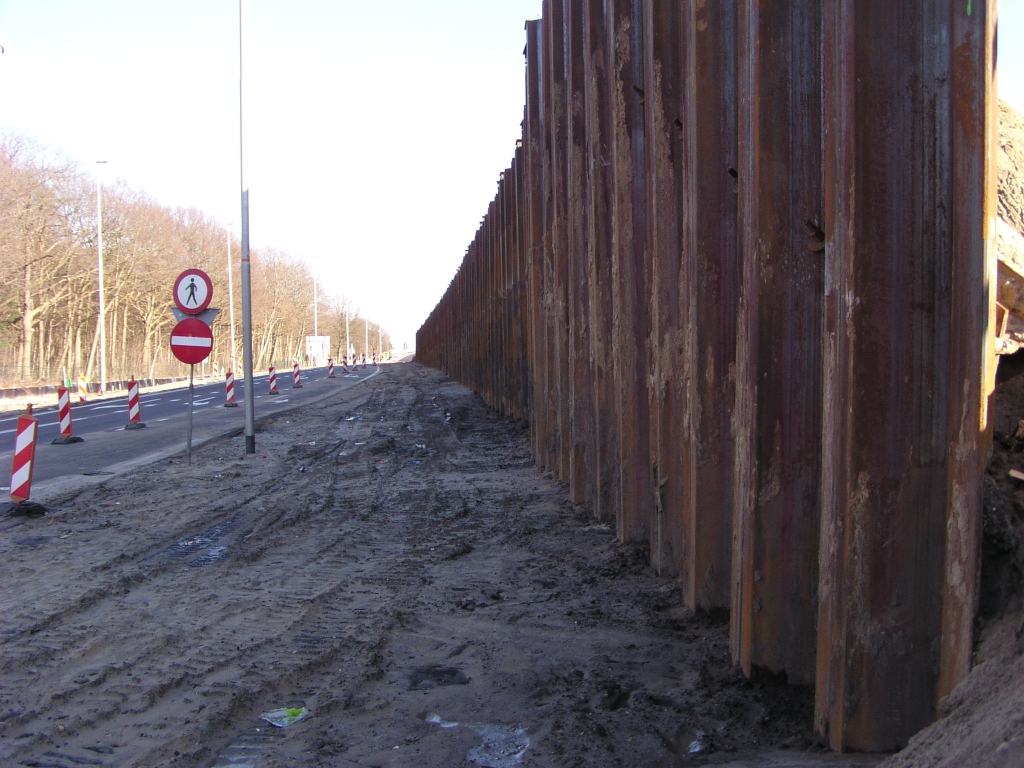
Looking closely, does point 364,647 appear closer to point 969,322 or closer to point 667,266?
point 667,266

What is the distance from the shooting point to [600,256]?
733 cm

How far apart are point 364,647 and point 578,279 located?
4922 millimetres

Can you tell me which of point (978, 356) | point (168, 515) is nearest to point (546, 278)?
point (168, 515)

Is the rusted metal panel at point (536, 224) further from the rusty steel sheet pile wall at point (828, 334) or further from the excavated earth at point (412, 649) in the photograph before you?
the rusty steel sheet pile wall at point (828, 334)

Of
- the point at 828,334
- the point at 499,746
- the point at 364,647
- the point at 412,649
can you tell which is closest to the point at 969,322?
the point at 828,334

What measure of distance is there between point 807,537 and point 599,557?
2617 millimetres

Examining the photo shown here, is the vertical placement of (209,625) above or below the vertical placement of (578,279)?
below

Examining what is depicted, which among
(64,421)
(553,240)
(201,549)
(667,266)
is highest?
(553,240)

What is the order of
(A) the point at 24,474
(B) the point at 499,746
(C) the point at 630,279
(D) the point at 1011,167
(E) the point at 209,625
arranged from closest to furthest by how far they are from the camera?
(B) the point at 499,746, (D) the point at 1011,167, (E) the point at 209,625, (C) the point at 630,279, (A) the point at 24,474

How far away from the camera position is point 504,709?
3.60 m

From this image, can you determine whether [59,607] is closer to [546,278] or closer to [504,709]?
[504,709]

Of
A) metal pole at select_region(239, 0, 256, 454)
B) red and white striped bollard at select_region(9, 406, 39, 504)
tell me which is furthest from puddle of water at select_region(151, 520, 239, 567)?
metal pole at select_region(239, 0, 256, 454)

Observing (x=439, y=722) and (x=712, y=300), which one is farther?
(x=712, y=300)

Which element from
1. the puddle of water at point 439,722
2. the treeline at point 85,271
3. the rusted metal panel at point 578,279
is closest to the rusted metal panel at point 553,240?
the rusted metal panel at point 578,279
